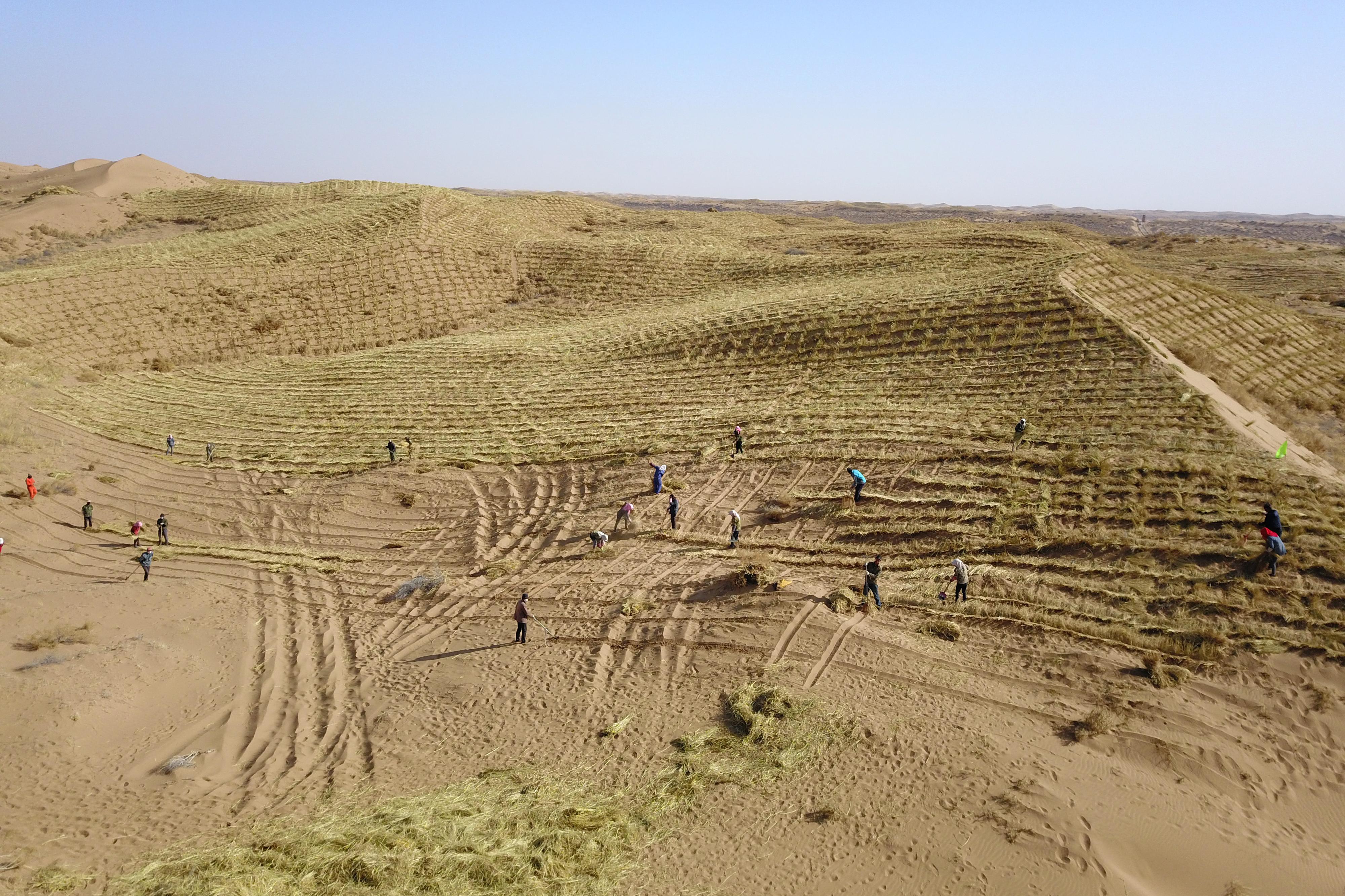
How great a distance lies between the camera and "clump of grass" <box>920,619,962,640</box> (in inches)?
592

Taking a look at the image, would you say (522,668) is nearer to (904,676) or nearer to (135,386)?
(904,676)

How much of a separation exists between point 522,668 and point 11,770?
813 centimetres

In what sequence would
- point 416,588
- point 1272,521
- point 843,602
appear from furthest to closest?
point 416,588 → point 843,602 → point 1272,521

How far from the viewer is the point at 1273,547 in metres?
15.3

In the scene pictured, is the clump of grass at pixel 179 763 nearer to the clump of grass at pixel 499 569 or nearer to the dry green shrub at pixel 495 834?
the dry green shrub at pixel 495 834

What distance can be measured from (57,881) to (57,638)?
8.66 m

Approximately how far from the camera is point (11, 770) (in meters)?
13.2

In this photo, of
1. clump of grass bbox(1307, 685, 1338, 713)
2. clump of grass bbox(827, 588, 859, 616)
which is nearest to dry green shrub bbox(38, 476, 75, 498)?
clump of grass bbox(827, 588, 859, 616)

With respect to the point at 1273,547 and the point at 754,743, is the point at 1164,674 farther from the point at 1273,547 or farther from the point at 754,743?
the point at 754,743

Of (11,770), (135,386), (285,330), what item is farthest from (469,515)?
(285,330)

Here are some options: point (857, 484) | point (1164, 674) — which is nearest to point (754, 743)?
point (1164, 674)

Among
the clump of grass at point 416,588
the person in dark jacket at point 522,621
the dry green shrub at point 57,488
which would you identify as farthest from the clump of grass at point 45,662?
the dry green shrub at point 57,488

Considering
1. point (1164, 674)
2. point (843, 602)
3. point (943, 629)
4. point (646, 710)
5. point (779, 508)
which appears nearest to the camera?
point (1164, 674)

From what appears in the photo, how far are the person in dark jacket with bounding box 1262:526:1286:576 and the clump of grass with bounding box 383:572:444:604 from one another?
17.0 m
